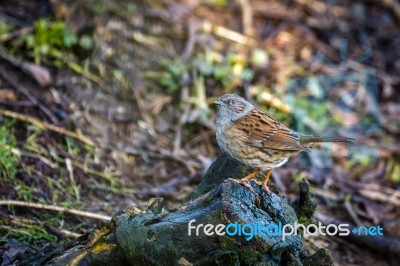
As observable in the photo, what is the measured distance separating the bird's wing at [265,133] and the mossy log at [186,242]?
1.04m

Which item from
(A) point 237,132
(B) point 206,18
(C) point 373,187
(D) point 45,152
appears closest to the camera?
(A) point 237,132

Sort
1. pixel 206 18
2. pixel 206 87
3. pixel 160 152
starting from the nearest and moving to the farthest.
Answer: pixel 160 152, pixel 206 87, pixel 206 18

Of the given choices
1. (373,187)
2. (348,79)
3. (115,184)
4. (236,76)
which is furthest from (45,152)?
(348,79)

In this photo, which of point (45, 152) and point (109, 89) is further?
point (109, 89)

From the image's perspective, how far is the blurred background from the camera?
212 inches

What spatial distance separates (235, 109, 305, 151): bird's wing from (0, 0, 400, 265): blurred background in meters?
0.74

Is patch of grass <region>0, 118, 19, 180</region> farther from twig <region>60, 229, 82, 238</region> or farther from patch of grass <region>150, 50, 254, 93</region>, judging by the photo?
patch of grass <region>150, 50, 254, 93</region>

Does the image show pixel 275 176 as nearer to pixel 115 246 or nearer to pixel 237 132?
pixel 237 132

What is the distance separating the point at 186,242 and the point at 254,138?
1.50m

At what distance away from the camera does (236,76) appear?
A: 7781 mm

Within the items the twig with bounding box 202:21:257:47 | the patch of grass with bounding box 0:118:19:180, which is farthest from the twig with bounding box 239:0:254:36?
the patch of grass with bounding box 0:118:19:180

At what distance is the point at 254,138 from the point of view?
4695 millimetres

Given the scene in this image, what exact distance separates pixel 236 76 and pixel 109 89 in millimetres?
1762

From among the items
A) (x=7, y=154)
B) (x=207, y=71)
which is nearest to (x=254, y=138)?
(x=7, y=154)
